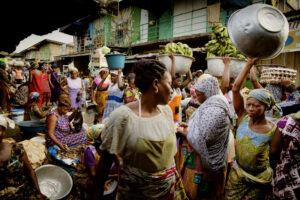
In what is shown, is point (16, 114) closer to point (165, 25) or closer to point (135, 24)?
point (165, 25)

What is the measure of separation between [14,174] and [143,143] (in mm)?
1489

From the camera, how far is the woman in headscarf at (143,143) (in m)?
1.46

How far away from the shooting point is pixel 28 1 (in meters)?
1.55

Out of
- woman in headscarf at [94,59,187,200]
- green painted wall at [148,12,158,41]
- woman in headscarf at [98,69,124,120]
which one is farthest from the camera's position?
green painted wall at [148,12,158,41]

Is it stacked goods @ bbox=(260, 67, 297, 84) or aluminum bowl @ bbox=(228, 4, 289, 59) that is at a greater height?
aluminum bowl @ bbox=(228, 4, 289, 59)

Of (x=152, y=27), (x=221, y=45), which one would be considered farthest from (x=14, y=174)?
(x=152, y=27)

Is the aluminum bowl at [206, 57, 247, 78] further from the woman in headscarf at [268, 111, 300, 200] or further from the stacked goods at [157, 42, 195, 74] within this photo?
the woman in headscarf at [268, 111, 300, 200]

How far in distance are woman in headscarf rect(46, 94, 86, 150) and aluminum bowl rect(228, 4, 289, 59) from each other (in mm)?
3008

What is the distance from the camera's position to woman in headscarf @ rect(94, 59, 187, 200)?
1458 mm

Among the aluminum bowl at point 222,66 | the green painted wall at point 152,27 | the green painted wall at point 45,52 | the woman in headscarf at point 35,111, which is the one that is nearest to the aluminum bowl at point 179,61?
the aluminum bowl at point 222,66

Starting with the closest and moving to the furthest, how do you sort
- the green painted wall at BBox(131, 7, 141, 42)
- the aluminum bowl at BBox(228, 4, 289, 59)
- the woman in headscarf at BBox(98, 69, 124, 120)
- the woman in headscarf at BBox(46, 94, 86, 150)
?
the aluminum bowl at BBox(228, 4, 289, 59) < the woman in headscarf at BBox(46, 94, 86, 150) < the woman in headscarf at BBox(98, 69, 124, 120) < the green painted wall at BBox(131, 7, 141, 42)

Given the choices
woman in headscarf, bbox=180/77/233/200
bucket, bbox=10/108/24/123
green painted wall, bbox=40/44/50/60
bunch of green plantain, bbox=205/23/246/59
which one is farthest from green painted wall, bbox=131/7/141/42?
green painted wall, bbox=40/44/50/60

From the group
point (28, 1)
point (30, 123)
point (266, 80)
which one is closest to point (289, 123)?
point (266, 80)

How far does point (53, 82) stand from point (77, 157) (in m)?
5.45
